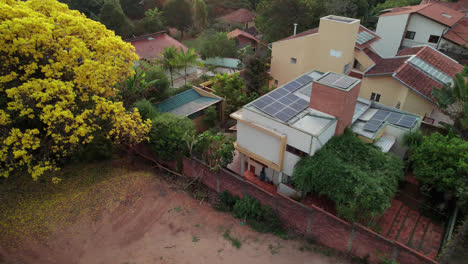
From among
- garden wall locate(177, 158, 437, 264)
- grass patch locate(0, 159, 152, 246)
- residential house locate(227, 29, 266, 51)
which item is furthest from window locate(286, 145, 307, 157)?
residential house locate(227, 29, 266, 51)

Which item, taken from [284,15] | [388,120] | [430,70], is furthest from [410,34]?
[388,120]

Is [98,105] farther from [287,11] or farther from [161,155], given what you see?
[287,11]

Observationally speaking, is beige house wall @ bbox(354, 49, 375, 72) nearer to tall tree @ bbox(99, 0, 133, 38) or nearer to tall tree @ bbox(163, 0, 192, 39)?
tall tree @ bbox(99, 0, 133, 38)

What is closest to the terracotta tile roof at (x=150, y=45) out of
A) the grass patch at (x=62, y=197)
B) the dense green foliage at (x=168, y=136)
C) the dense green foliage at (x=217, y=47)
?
the dense green foliage at (x=217, y=47)

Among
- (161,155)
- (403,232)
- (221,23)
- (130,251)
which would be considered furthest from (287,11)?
(130,251)

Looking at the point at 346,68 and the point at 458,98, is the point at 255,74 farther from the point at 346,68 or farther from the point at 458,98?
the point at 458,98

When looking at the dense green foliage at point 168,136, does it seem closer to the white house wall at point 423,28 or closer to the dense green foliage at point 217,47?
the dense green foliage at point 217,47
